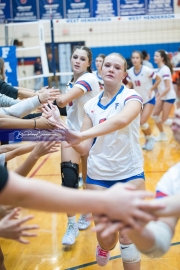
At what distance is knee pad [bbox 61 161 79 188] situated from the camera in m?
4.02

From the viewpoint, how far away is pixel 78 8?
43.0 ft

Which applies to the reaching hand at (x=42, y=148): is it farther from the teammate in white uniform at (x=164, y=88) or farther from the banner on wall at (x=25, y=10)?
the banner on wall at (x=25, y=10)

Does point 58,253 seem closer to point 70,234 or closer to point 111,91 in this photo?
point 70,234

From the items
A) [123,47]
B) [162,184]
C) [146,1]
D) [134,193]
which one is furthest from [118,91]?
[123,47]

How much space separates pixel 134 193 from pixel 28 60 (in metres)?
14.6

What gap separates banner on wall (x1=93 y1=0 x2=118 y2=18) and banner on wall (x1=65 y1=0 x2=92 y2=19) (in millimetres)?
222

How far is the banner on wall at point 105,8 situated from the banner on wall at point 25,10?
195cm

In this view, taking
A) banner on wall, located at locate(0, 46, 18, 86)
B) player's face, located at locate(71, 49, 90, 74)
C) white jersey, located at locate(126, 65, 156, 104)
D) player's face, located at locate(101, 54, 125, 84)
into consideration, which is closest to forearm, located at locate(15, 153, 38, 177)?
player's face, located at locate(101, 54, 125, 84)

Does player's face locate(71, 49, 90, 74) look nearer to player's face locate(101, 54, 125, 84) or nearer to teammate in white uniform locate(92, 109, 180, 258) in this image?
player's face locate(101, 54, 125, 84)

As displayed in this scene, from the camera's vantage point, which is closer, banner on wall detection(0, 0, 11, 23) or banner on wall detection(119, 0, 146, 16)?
banner on wall detection(119, 0, 146, 16)

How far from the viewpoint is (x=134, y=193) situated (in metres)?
1.68

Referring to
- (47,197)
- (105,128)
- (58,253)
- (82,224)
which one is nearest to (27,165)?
(105,128)

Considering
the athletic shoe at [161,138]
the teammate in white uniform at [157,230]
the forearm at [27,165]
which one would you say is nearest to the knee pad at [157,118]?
the athletic shoe at [161,138]

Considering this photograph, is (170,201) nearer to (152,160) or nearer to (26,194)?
(26,194)
